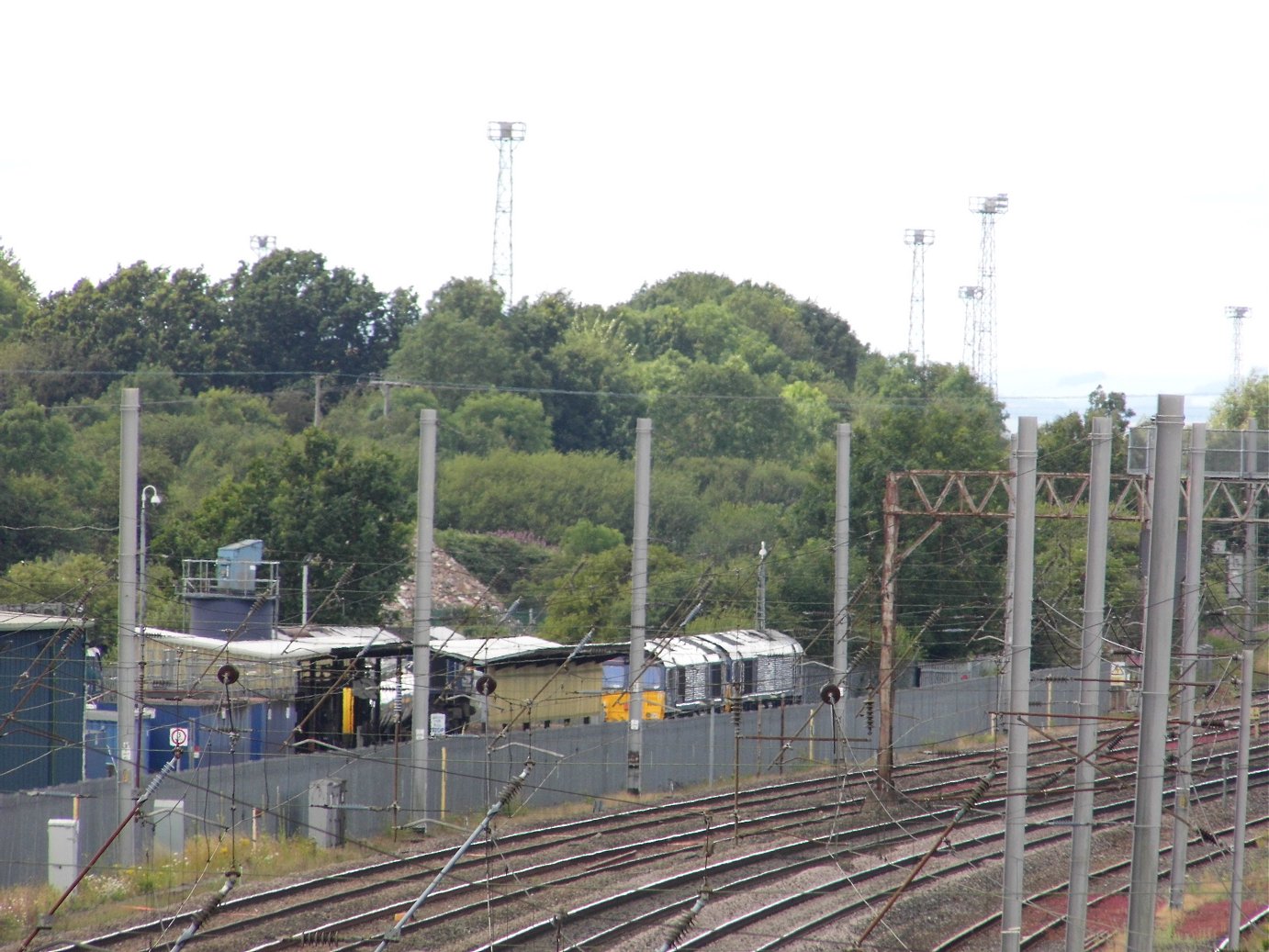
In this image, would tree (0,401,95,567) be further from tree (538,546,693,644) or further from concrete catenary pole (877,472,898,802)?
concrete catenary pole (877,472,898,802)

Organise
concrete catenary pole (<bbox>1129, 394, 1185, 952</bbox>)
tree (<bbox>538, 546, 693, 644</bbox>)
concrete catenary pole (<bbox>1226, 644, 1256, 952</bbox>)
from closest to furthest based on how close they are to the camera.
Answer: concrete catenary pole (<bbox>1129, 394, 1185, 952</bbox>) < concrete catenary pole (<bbox>1226, 644, 1256, 952</bbox>) < tree (<bbox>538, 546, 693, 644</bbox>)

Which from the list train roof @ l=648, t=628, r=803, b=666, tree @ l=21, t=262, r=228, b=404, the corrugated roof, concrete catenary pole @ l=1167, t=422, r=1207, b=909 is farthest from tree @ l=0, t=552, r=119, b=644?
tree @ l=21, t=262, r=228, b=404

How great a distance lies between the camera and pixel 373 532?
4488 cm

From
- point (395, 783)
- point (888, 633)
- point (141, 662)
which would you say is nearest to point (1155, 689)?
point (141, 662)

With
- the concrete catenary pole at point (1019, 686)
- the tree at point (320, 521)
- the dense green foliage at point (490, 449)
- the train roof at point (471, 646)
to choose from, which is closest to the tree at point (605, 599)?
the dense green foliage at point (490, 449)

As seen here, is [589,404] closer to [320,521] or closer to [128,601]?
[320,521]

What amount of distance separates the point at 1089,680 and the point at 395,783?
12943 mm

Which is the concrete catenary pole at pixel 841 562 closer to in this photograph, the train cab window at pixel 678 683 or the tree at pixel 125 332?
the train cab window at pixel 678 683

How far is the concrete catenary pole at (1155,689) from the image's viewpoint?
1273 cm

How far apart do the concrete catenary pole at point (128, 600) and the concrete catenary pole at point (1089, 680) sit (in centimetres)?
1102

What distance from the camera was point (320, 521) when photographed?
44281 mm

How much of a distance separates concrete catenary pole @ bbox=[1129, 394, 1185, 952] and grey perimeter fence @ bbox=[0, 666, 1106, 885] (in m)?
2.71

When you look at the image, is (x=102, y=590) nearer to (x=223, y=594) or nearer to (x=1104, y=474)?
(x=223, y=594)

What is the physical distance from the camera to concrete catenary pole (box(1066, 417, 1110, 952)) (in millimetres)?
13961
